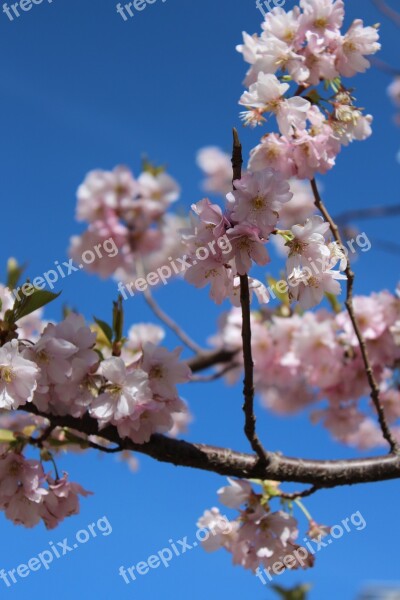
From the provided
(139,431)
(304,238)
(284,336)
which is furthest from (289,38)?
(284,336)

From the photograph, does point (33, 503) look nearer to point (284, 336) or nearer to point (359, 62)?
point (359, 62)

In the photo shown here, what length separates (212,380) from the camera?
377 cm

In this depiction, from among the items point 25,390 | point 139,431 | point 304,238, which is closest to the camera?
point 304,238

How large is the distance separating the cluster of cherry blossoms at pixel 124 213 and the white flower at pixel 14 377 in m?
3.28

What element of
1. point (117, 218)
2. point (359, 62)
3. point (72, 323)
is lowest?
point (72, 323)

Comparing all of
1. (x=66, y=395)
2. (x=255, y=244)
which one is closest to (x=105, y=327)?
(x=66, y=395)

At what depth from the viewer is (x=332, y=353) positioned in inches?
134

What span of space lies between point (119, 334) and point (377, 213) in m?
2.26

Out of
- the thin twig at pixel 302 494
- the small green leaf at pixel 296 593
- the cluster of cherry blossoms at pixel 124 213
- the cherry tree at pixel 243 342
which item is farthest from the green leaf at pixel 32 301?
the cluster of cherry blossoms at pixel 124 213

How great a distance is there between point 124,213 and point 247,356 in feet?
12.7

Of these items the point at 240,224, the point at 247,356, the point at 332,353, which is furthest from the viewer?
the point at 332,353

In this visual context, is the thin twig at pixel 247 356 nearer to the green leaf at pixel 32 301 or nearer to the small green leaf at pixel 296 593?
the green leaf at pixel 32 301

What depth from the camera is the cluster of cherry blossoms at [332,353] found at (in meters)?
3.29

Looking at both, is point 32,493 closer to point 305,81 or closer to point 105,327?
point 105,327
